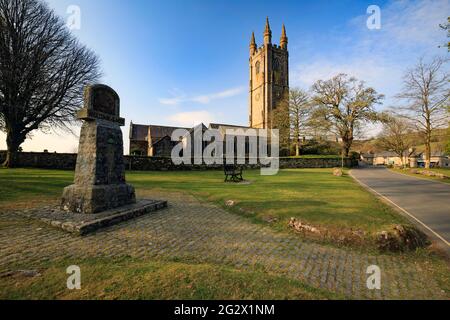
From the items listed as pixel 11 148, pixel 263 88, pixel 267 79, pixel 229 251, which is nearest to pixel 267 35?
pixel 267 79

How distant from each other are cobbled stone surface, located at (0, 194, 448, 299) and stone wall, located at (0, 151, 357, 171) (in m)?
20.8

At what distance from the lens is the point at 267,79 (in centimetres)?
5194

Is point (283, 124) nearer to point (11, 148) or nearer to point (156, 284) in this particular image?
point (11, 148)

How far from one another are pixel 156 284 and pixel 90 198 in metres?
4.43

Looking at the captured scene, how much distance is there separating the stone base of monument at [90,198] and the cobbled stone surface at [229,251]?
3.30ft

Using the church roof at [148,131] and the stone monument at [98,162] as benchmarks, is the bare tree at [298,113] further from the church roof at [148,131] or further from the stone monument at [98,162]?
the stone monument at [98,162]

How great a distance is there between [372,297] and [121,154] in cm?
779

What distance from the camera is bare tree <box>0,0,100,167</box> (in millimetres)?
17734

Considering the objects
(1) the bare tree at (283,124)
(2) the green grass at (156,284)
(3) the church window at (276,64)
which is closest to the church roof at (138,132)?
(1) the bare tree at (283,124)

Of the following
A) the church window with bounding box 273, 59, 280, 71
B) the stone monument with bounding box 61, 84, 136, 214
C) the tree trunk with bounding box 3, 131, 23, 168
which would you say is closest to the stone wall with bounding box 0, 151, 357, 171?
the tree trunk with bounding box 3, 131, 23, 168

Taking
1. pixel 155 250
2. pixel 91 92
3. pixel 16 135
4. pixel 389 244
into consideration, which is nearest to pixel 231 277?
pixel 155 250

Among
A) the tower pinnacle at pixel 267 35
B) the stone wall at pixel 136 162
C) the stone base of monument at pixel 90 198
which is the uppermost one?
the tower pinnacle at pixel 267 35

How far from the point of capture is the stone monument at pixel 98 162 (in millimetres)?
6328

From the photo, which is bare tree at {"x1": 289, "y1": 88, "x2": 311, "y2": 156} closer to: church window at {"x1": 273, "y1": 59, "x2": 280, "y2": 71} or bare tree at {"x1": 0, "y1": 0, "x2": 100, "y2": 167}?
church window at {"x1": 273, "y1": 59, "x2": 280, "y2": 71}
